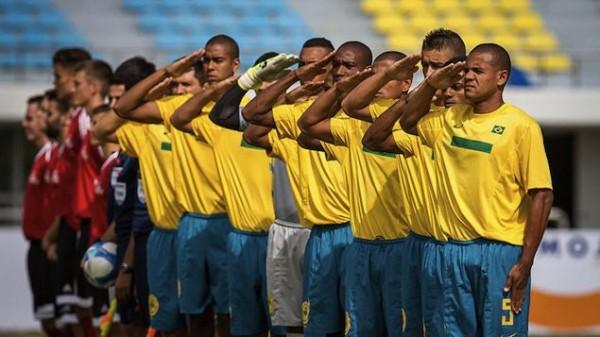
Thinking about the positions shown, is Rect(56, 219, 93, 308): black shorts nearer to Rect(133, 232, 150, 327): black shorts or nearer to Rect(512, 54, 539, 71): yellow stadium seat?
Rect(133, 232, 150, 327): black shorts

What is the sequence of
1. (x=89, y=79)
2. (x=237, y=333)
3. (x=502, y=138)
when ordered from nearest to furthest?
(x=502, y=138) < (x=237, y=333) < (x=89, y=79)

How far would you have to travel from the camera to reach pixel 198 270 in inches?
445

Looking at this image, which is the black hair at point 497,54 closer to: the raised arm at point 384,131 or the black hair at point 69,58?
the raised arm at point 384,131

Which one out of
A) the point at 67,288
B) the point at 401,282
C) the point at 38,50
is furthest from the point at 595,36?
the point at 401,282

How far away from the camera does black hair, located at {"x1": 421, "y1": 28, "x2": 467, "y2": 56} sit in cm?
840

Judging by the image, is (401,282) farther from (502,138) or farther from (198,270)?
(198,270)

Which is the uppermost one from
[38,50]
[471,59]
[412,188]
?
[38,50]

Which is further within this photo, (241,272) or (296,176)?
(241,272)

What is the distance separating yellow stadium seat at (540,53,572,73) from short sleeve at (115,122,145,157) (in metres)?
13.5

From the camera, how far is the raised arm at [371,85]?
837 cm

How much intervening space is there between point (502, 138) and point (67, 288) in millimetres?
7351

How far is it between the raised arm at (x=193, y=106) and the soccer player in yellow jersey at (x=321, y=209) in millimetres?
711

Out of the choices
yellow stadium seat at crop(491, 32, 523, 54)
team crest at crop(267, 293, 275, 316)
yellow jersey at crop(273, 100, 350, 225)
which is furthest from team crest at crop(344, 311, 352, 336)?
yellow stadium seat at crop(491, 32, 523, 54)

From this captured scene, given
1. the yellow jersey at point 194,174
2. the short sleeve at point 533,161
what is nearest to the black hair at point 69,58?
the yellow jersey at point 194,174
